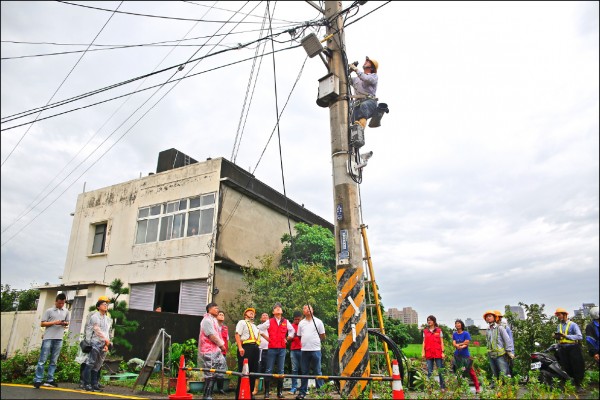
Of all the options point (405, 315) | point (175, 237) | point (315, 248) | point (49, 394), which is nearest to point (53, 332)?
point (49, 394)

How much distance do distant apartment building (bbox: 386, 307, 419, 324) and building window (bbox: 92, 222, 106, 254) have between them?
1435 cm

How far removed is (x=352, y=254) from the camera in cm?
652

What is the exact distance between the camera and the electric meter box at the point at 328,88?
7234 millimetres

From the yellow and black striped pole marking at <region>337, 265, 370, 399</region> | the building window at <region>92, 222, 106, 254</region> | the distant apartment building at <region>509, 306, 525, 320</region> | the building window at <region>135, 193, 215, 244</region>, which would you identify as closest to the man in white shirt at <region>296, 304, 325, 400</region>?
the yellow and black striped pole marking at <region>337, 265, 370, 399</region>

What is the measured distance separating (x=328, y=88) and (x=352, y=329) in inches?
169

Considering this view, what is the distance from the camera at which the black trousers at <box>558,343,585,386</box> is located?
7570 millimetres

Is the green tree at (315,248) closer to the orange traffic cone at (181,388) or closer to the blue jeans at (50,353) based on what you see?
the orange traffic cone at (181,388)

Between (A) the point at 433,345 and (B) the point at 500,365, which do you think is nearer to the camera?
(B) the point at 500,365

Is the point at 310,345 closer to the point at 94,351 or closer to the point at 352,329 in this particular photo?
the point at 352,329

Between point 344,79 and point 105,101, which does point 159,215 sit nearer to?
point 105,101

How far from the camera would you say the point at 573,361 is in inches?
303

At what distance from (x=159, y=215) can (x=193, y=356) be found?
7.79m

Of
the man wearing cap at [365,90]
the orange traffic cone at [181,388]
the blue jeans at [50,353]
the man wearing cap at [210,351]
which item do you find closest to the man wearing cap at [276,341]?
the man wearing cap at [210,351]

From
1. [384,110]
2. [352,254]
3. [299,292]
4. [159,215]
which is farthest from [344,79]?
[159,215]
